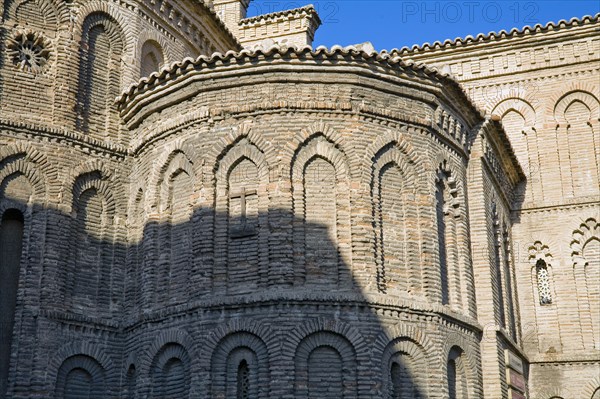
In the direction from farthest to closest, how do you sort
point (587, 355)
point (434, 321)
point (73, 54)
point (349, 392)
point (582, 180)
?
1. point (582, 180)
2. point (587, 355)
3. point (73, 54)
4. point (434, 321)
5. point (349, 392)

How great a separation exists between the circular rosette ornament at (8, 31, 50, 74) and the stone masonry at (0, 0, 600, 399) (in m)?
0.03

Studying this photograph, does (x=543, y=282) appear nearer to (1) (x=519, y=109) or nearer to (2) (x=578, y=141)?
(2) (x=578, y=141)

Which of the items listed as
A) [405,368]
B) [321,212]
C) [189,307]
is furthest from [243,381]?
[321,212]

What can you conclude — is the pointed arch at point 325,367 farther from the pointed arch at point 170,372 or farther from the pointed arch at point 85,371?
the pointed arch at point 85,371

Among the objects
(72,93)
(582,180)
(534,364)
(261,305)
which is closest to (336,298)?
(261,305)

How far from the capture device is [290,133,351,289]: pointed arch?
10.4 meters

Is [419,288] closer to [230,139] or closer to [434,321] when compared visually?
[434,321]

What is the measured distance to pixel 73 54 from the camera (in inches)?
483

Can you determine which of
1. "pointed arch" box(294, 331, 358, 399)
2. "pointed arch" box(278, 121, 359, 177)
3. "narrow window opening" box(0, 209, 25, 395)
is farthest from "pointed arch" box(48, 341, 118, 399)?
"pointed arch" box(278, 121, 359, 177)

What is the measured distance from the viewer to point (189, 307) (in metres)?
10.5

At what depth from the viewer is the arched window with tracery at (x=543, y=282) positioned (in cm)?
1526

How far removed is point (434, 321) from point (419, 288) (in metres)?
0.48

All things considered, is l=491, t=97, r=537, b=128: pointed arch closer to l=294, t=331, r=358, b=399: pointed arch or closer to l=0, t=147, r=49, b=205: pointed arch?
l=294, t=331, r=358, b=399: pointed arch

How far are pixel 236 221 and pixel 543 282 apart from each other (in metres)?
7.32
